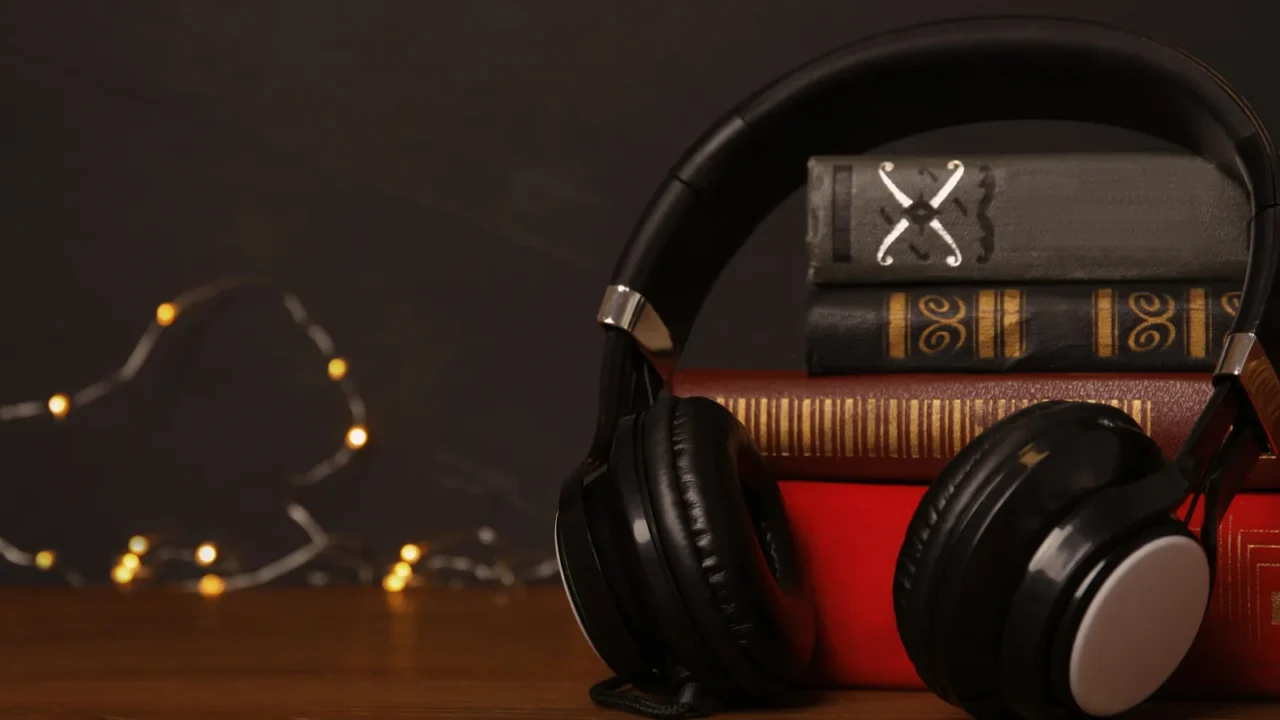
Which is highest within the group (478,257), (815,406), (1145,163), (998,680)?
(478,257)

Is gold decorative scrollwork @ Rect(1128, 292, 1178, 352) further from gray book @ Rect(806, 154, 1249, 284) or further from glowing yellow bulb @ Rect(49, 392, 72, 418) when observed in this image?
glowing yellow bulb @ Rect(49, 392, 72, 418)

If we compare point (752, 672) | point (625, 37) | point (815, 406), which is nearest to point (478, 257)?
point (625, 37)

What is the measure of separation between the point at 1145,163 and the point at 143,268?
0.81 meters

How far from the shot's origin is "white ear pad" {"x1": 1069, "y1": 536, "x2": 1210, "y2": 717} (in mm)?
461

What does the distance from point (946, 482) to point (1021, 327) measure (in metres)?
0.21

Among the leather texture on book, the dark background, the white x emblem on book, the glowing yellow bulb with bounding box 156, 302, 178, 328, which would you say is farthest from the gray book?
the glowing yellow bulb with bounding box 156, 302, 178, 328

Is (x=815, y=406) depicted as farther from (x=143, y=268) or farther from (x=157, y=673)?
(x=143, y=268)

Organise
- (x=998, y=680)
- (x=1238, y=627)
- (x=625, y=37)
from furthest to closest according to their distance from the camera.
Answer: (x=625, y=37)
(x=1238, y=627)
(x=998, y=680)

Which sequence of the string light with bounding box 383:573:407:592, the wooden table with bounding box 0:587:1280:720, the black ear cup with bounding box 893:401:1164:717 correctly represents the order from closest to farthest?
the black ear cup with bounding box 893:401:1164:717 → the wooden table with bounding box 0:587:1280:720 → the string light with bounding box 383:573:407:592

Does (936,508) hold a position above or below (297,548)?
below

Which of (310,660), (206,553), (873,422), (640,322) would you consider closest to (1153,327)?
(873,422)

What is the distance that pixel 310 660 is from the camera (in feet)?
2.28

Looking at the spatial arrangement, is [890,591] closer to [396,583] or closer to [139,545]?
[396,583]

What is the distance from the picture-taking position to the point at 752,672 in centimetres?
52
